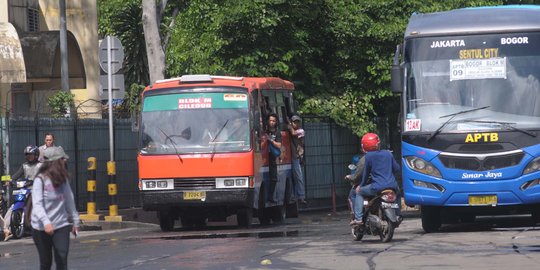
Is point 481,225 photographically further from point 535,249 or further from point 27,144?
point 27,144

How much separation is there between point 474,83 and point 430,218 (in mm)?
2357

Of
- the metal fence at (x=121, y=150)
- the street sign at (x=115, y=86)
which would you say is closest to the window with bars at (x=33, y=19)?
the metal fence at (x=121, y=150)

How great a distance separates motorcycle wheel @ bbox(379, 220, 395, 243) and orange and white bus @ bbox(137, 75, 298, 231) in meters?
4.24

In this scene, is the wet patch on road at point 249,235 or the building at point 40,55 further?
the building at point 40,55

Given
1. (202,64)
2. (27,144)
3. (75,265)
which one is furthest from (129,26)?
(75,265)

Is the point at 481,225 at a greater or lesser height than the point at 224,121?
lesser

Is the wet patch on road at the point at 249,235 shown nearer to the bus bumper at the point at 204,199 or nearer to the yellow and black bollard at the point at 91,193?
the bus bumper at the point at 204,199

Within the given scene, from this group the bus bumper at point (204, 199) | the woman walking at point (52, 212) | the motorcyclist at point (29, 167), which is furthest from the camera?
the motorcyclist at point (29, 167)

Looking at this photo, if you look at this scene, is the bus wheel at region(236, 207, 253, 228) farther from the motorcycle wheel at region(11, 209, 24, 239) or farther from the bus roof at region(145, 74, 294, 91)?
the motorcycle wheel at region(11, 209, 24, 239)

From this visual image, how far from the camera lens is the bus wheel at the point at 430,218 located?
17.9 meters

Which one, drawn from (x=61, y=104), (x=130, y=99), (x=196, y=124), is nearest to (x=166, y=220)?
(x=196, y=124)

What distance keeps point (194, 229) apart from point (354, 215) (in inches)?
234

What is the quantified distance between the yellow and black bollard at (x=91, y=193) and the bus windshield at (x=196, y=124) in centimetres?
266

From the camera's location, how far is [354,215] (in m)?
16.2
